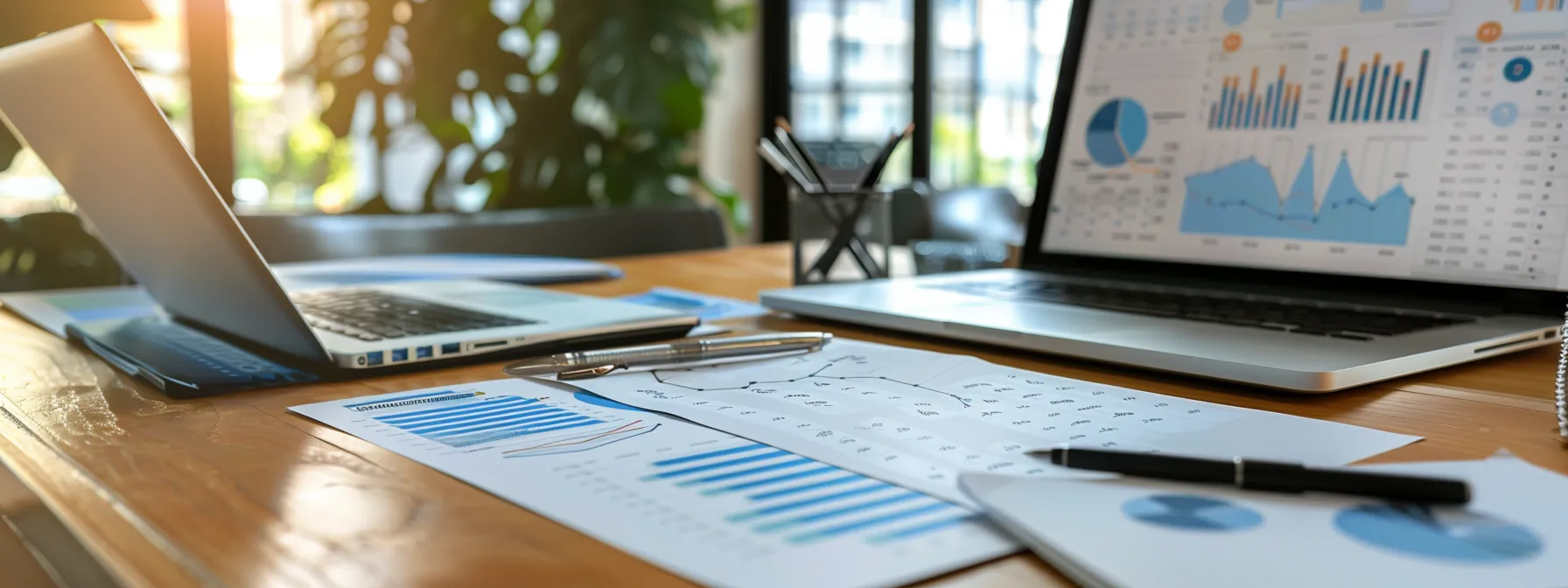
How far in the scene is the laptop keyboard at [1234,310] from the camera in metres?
0.68

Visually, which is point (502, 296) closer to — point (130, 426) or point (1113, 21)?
point (130, 426)

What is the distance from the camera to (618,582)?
327 mm

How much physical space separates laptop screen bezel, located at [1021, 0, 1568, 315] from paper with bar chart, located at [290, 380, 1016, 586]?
0.53 m

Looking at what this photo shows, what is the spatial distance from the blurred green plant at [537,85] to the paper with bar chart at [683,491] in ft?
9.03

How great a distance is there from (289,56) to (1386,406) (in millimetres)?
4254

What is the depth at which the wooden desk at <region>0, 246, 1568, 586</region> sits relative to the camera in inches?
13.3

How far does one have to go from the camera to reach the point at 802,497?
1.31 ft

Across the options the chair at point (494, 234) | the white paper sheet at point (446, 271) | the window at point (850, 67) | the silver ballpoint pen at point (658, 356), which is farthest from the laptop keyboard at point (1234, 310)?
the window at point (850, 67)

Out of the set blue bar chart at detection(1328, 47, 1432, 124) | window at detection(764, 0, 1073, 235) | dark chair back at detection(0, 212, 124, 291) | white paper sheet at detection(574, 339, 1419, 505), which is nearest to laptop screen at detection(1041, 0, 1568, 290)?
blue bar chart at detection(1328, 47, 1432, 124)

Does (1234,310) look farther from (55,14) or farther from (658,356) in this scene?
(55,14)

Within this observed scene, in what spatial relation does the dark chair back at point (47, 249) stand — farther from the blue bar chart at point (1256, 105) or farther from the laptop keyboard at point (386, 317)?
the blue bar chart at point (1256, 105)

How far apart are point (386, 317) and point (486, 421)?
0.30 m

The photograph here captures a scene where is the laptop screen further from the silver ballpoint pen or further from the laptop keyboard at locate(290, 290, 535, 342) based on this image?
the laptop keyboard at locate(290, 290, 535, 342)

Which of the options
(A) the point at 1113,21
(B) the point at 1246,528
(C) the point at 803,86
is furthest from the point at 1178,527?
(C) the point at 803,86
